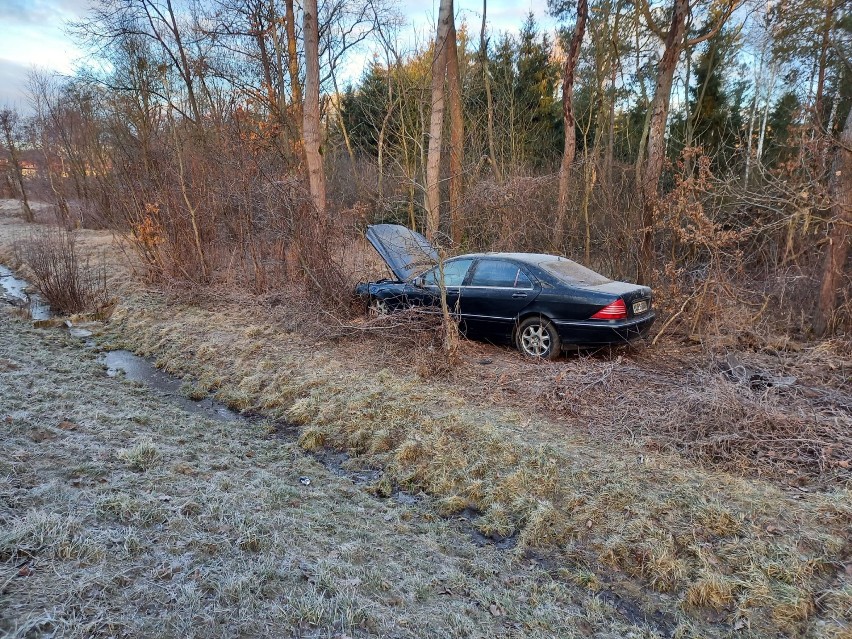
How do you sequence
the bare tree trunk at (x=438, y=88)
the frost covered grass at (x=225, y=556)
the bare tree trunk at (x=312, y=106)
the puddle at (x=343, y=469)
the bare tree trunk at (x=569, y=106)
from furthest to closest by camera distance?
the bare tree trunk at (x=569, y=106)
the bare tree trunk at (x=438, y=88)
the bare tree trunk at (x=312, y=106)
the puddle at (x=343, y=469)
the frost covered grass at (x=225, y=556)

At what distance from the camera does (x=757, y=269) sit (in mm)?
10422

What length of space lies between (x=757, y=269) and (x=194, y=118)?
1575cm

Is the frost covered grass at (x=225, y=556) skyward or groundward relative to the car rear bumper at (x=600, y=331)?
groundward

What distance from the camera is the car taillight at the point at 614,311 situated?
6711 millimetres

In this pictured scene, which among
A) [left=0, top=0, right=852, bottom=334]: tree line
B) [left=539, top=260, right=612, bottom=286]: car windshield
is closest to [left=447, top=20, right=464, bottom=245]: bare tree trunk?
[left=0, top=0, right=852, bottom=334]: tree line

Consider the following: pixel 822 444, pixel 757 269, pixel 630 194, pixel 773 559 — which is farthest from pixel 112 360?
pixel 757 269

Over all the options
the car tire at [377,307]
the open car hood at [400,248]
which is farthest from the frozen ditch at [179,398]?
the open car hood at [400,248]

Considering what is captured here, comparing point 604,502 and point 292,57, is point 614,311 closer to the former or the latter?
point 604,502

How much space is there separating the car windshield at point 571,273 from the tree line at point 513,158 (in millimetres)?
1753

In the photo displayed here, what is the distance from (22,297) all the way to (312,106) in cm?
889

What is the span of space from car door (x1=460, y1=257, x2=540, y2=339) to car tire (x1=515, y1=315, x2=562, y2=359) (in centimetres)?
20

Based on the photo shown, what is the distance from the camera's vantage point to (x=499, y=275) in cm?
758

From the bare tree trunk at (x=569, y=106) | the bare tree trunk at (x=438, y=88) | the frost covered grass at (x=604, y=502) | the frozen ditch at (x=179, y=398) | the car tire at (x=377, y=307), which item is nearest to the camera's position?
the frost covered grass at (x=604, y=502)

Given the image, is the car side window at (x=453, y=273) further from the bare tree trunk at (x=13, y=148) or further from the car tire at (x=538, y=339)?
the bare tree trunk at (x=13, y=148)
